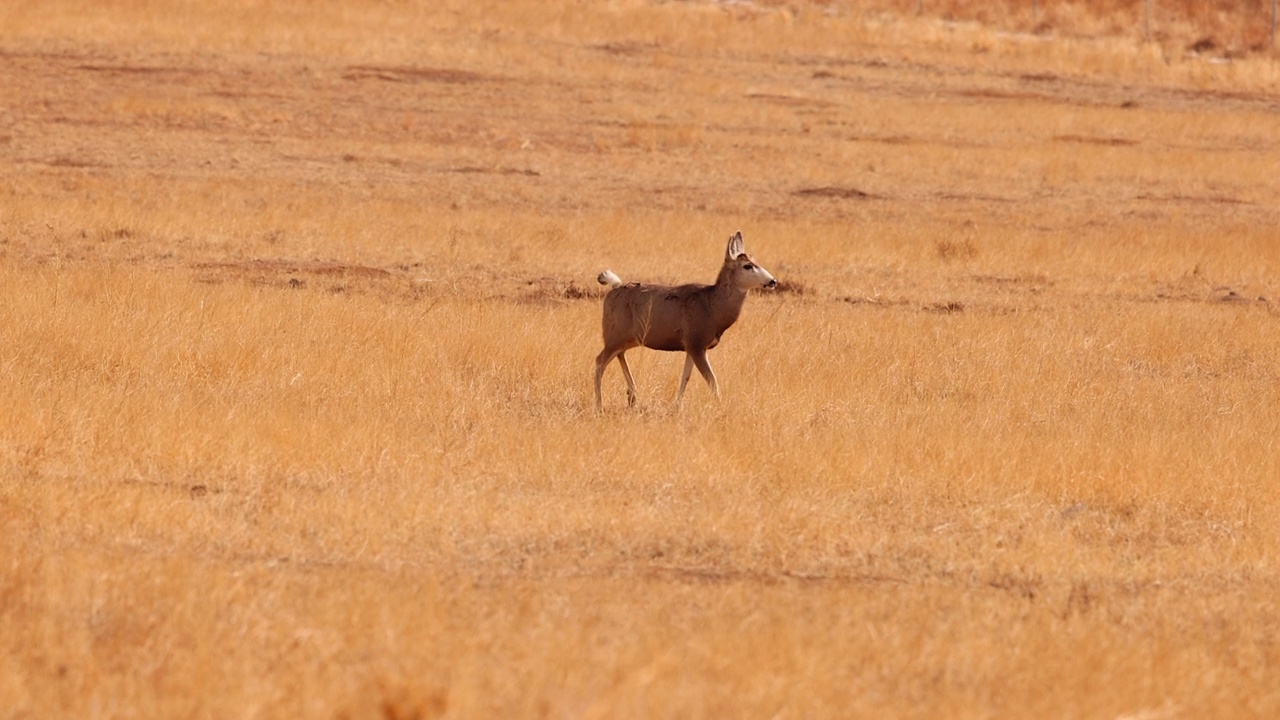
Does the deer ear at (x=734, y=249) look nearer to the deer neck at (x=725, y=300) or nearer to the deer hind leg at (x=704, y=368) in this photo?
the deer neck at (x=725, y=300)

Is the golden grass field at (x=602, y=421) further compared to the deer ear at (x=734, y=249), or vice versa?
the deer ear at (x=734, y=249)

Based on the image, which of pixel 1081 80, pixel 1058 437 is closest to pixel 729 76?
pixel 1081 80

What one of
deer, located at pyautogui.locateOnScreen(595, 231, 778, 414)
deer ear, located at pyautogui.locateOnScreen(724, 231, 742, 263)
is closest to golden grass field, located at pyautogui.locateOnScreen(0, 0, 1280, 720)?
deer, located at pyautogui.locateOnScreen(595, 231, 778, 414)

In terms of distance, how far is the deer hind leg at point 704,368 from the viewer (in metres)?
12.4

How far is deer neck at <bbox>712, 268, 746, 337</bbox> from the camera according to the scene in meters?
12.6

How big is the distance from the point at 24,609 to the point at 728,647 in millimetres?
2799

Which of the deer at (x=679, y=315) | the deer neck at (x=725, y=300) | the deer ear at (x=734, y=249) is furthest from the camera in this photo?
the deer ear at (x=734, y=249)

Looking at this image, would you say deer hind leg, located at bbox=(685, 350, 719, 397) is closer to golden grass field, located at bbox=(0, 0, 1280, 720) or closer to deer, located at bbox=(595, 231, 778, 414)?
deer, located at bbox=(595, 231, 778, 414)

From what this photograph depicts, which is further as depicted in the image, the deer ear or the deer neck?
the deer ear

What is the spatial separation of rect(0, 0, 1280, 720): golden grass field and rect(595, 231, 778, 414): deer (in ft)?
1.31

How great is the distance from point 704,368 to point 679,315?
40 centimetres

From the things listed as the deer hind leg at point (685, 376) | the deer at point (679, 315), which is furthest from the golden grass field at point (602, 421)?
the deer at point (679, 315)

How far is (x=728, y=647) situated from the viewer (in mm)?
7348

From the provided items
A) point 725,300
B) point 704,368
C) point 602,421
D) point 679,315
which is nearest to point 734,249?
point 725,300
